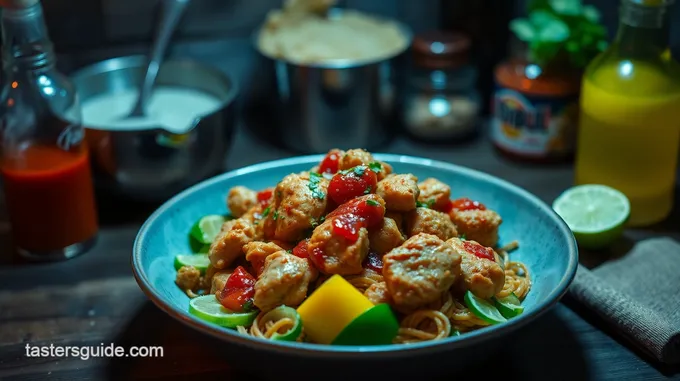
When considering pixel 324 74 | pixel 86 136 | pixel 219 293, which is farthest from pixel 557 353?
pixel 86 136

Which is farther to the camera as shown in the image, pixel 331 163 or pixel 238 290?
pixel 331 163

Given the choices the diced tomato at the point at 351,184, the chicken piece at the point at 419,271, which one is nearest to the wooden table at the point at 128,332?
the chicken piece at the point at 419,271

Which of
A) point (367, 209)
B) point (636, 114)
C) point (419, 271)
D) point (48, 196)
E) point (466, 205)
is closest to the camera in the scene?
point (419, 271)

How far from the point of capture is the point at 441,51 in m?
2.33

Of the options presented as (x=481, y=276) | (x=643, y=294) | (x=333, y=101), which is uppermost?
(x=481, y=276)

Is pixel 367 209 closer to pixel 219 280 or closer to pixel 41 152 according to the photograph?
pixel 219 280

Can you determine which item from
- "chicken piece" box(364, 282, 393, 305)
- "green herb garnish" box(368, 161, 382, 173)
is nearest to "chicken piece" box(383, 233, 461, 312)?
"chicken piece" box(364, 282, 393, 305)

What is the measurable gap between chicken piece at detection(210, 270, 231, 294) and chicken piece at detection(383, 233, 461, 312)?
33 centimetres

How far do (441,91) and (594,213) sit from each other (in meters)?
0.69

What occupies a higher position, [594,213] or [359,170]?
[359,170]

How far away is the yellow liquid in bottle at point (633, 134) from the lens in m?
1.93

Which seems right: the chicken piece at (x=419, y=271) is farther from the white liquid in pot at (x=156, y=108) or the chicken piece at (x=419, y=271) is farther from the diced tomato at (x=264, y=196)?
the white liquid in pot at (x=156, y=108)

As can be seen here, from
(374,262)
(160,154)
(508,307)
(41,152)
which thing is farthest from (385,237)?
(41,152)

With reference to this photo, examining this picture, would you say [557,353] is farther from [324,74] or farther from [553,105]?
[324,74]
